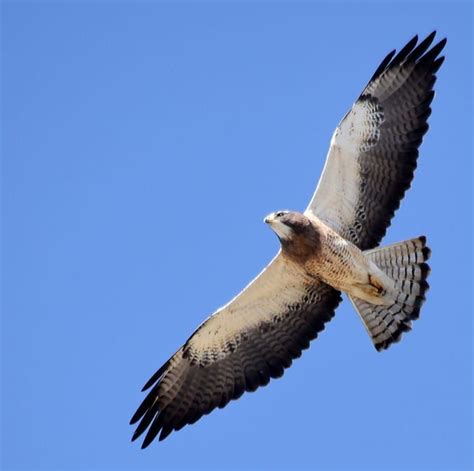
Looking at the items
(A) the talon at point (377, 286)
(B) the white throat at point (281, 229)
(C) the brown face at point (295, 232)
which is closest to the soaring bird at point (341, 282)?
(A) the talon at point (377, 286)

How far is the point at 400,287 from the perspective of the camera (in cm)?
910

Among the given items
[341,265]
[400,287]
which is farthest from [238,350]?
[400,287]

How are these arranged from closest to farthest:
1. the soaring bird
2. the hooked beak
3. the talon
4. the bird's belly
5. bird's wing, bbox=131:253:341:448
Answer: the hooked beak < the bird's belly < the talon < the soaring bird < bird's wing, bbox=131:253:341:448

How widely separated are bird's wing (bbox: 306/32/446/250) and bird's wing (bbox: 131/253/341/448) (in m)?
0.88

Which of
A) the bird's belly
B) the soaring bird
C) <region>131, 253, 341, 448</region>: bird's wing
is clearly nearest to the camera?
the bird's belly

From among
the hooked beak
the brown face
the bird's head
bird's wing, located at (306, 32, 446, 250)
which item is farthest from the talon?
the hooked beak

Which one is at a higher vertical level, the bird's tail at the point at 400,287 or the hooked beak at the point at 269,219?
the hooked beak at the point at 269,219

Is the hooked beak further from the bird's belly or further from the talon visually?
the talon

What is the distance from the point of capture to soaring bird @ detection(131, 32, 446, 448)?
9086mm

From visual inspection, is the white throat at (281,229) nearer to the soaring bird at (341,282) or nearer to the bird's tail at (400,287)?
the soaring bird at (341,282)

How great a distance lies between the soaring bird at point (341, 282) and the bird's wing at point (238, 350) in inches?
0.5

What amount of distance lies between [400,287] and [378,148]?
1591 mm

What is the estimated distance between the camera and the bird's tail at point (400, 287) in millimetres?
9000

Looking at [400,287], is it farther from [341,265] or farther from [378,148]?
[378,148]
